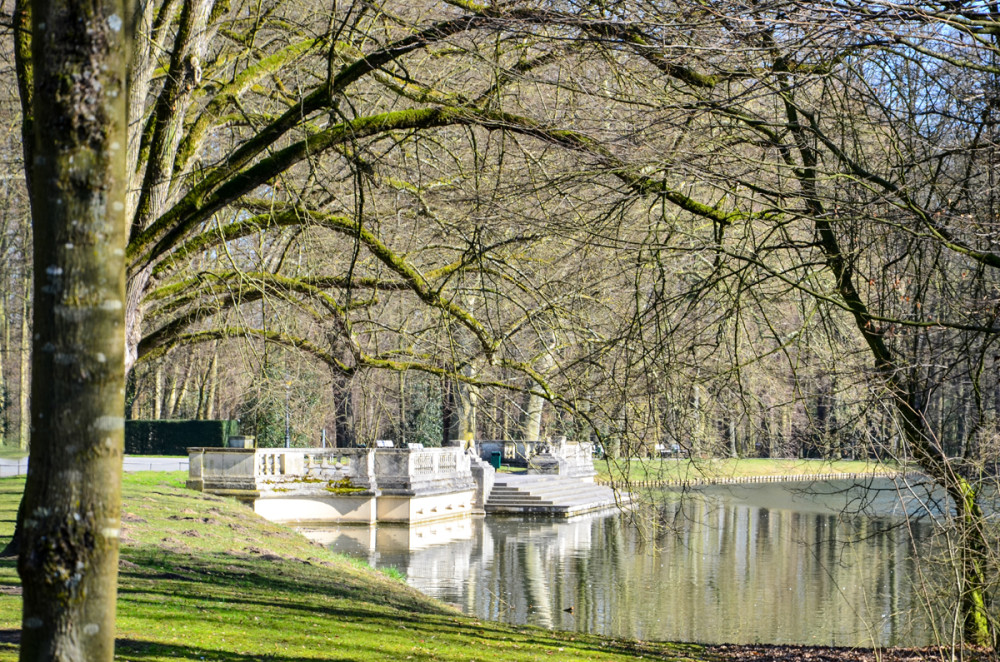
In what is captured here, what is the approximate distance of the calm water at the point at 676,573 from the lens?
43.2 ft

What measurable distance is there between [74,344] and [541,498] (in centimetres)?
2755

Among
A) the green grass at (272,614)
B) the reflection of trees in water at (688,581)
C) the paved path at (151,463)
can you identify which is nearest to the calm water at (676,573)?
the reflection of trees in water at (688,581)

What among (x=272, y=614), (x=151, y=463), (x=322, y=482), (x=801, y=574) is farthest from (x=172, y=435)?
(x=272, y=614)

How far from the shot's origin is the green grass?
8.16 m

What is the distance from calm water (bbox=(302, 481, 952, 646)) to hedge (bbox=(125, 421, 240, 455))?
49.8 ft

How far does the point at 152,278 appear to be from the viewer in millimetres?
10414

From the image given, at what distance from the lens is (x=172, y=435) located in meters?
40.1

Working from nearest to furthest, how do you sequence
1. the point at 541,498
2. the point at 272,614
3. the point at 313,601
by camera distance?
the point at 272,614 < the point at 313,601 < the point at 541,498

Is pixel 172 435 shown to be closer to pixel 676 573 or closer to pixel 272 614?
pixel 676 573

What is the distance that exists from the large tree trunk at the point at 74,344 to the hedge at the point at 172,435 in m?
36.9

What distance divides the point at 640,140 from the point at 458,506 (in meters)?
→ 22.7

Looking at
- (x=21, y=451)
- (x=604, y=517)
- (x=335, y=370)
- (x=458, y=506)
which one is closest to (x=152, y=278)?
(x=335, y=370)

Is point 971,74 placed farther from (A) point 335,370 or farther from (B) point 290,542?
(B) point 290,542

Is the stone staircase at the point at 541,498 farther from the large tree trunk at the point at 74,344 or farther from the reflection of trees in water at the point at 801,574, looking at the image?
the large tree trunk at the point at 74,344
